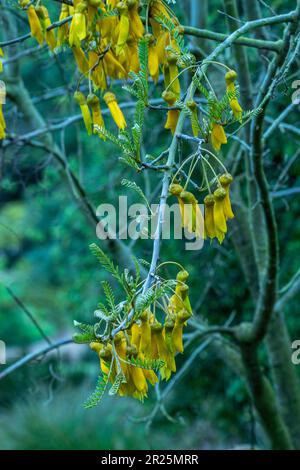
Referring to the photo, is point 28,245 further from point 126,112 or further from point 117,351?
point 117,351

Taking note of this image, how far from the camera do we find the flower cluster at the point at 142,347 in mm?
1390

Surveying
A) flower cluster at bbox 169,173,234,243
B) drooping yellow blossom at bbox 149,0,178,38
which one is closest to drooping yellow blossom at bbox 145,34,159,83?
drooping yellow blossom at bbox 149,0,178,38

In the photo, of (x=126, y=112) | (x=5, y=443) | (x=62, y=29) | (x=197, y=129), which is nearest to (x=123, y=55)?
(x=62, y=29)

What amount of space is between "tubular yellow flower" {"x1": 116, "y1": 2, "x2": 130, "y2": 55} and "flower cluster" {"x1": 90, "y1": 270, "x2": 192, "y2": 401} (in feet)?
1.91

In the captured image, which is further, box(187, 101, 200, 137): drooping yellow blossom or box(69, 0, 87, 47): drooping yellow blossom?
box(69, 0, 87, 47): drooping yellow blossom

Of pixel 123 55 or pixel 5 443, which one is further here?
pixel 5 443

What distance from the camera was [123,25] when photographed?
167 cm

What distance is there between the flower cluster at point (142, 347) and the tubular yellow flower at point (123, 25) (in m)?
0.58

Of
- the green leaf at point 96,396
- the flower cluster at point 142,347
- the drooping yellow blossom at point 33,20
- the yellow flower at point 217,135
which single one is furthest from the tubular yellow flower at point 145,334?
the drooping yellow blossom at point 33,20

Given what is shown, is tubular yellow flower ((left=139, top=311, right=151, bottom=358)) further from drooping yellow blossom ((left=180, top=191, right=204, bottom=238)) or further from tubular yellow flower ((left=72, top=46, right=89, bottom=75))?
tubular yellow flower ((left=72, top=46, right=89, bottom=75))

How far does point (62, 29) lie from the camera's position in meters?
1.86

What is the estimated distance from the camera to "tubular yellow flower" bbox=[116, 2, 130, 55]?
165 cm

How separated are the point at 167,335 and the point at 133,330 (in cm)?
7
